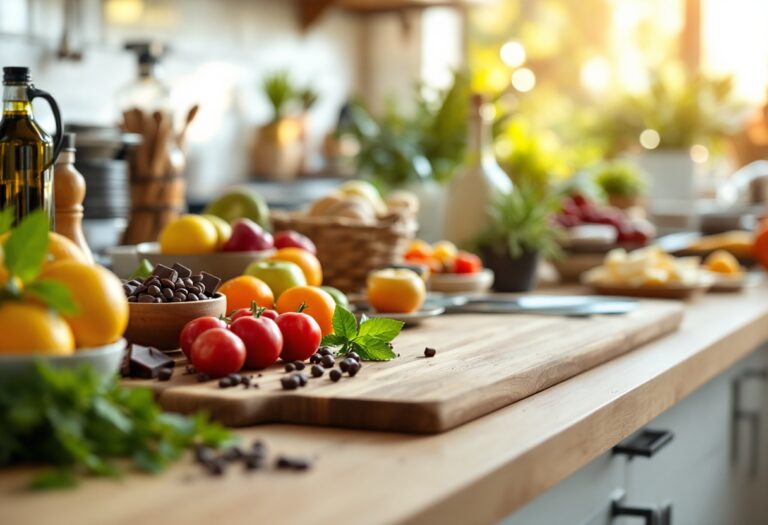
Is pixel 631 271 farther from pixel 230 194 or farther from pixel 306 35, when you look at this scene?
pixel 306 35

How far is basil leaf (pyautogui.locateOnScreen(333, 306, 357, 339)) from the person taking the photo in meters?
1.14

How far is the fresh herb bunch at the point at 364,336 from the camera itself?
1.14 meters

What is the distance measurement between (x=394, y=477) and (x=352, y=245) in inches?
38.7

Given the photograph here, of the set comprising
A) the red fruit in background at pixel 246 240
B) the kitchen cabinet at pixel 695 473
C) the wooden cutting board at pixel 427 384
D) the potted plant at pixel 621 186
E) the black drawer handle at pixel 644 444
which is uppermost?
the potted plant at pixel 621 186

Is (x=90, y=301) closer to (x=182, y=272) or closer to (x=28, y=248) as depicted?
(x=28, y=248)

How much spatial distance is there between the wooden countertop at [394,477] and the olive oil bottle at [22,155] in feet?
1.36

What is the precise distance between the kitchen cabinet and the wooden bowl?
0.41 meters

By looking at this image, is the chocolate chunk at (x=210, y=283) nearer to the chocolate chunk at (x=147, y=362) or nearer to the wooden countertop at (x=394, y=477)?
the chocolate chunk at (x=147, y=362)

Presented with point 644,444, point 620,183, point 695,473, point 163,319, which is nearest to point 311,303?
point 163,319

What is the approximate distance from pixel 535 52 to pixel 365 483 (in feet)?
17.5

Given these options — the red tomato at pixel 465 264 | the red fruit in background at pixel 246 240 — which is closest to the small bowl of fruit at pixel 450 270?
the red tomato at pixel 465 264

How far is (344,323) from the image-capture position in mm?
1147

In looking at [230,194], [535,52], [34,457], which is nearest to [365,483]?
[34,457]

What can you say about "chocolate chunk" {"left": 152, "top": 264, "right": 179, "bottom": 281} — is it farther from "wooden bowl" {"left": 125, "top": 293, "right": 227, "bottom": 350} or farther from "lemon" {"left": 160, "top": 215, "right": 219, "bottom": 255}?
"lemon" {"left": 160, "top": 215, "right": 219, "bottom": 255}
